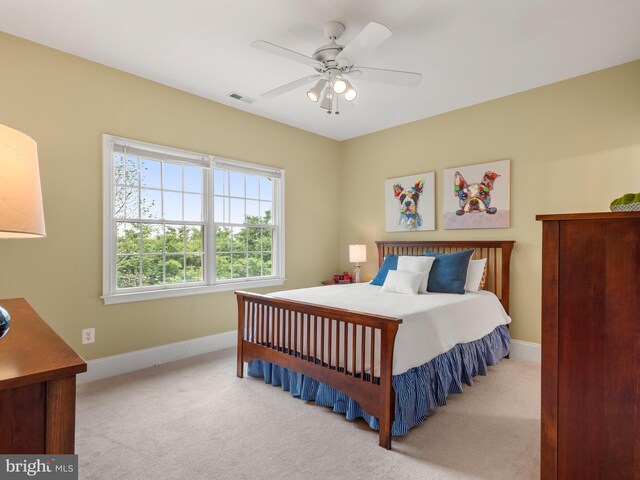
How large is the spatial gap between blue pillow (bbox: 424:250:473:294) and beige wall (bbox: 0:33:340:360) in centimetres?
216

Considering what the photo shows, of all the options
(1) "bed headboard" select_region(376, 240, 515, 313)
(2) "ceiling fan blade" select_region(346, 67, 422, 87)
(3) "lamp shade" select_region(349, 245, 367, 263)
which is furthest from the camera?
(3) "lamp shade" select_region(349, 245, 367, 263)

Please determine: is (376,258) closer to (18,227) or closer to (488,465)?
(488,465)

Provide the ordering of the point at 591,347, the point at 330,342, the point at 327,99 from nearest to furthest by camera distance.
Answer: the point at 591,347 < the point at 330,342 < the point at 327,99

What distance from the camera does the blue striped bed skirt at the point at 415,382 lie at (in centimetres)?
222

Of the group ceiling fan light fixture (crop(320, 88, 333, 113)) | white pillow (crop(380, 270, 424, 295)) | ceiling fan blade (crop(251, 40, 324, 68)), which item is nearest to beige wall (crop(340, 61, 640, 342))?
white pillow (crop(380, 270, 424, 295))

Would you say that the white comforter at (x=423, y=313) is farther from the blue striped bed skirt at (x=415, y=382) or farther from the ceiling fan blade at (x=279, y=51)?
the ceiling fan blade at (x=279, y=51)

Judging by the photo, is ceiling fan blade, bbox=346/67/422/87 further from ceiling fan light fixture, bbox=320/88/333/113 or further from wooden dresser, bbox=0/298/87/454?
wooden dresser, bbox=0/298/87/454

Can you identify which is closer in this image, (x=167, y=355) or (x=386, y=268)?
(x=167, y=355)

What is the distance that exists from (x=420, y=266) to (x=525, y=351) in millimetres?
1316

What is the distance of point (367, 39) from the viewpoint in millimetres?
2129

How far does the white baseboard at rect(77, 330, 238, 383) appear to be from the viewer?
3078 mm

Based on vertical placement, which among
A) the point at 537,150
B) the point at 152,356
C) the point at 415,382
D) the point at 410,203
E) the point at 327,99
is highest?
the point at 327,99

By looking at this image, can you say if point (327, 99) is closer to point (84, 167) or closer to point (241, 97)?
point (241, 97)

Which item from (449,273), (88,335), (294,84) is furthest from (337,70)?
(88,335)
